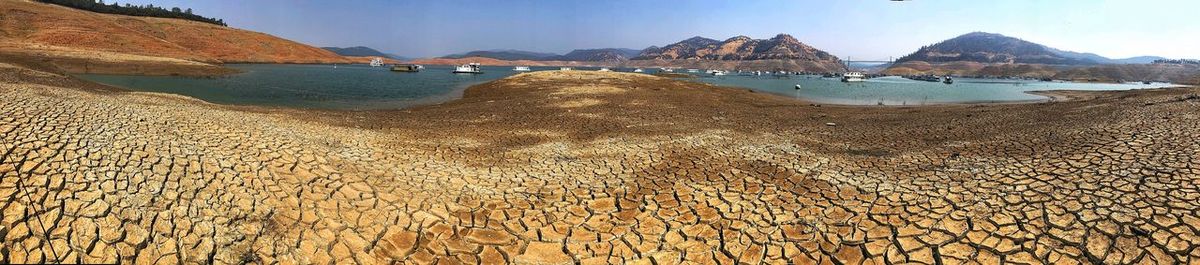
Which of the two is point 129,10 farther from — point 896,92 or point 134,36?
point 896,92

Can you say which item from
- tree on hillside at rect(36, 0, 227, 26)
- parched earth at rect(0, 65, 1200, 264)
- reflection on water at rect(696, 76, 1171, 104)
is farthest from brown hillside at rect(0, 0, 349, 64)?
reflection on water at rect(696, 76, 1171, 104)

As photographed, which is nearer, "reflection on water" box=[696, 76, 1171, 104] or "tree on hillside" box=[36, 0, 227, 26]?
"reflection on water" box=[696, 76, 1171, 104]

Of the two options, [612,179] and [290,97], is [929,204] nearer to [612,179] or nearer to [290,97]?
[612,179]

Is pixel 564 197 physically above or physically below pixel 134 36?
below

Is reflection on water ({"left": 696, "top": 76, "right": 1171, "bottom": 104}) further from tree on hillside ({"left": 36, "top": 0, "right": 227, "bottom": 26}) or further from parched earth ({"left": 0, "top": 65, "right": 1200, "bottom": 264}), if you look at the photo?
tree on hillside ({"left": 36, "top": 0, "right": 227, "bottom": 26})

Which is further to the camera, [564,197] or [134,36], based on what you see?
[134,36]

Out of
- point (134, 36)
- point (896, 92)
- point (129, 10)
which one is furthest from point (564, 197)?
point (129, 10)
